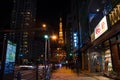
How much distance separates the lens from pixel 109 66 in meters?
22.2

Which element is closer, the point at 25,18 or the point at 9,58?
the point at 9,58

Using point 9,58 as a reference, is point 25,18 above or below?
above

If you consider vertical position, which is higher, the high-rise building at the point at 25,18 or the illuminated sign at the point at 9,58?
the high-rise building at the point at 25,18

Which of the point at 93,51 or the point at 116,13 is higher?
the point at 116,13

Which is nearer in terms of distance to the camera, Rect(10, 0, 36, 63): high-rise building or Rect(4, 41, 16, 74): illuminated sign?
Rect(4, 41, 16, 74): illuminated sign

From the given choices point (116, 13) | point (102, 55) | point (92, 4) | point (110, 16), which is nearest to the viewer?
point (116, 13)

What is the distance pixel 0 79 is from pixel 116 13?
11.7 meters

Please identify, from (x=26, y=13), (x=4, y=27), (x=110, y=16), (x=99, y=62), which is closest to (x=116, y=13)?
(x=110, y=16)

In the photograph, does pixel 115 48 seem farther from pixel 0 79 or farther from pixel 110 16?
pixel 0 79

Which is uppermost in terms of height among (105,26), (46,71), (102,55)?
(105,26)

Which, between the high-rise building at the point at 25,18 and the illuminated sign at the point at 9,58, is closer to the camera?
the illuminated sign at the point at 9,58

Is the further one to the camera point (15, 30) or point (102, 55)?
point (102, 55)

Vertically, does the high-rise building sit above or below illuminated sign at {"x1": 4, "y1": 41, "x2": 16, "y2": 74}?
above

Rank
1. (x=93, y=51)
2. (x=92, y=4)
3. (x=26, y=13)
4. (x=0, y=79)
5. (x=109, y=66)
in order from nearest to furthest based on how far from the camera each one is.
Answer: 1. (x=0, y=79)
2. (x=109, y=66)
3. (x=93, y=51)
4. (x=92, y=4)
5. (x=26, y=13)
